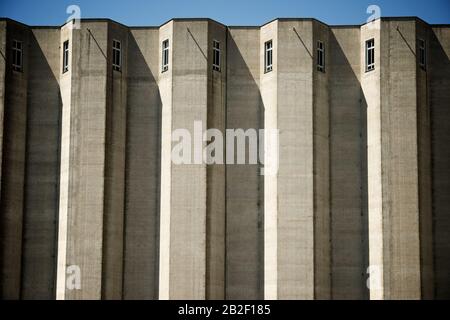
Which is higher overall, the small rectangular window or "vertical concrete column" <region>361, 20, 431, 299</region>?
the small rectangular window

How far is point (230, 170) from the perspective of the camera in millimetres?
54156

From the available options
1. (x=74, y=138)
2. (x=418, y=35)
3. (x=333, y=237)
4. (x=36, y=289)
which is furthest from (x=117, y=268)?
(x=418, y=35)

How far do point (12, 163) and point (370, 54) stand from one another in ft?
Answer: 81.7

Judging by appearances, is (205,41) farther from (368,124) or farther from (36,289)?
(36,289)

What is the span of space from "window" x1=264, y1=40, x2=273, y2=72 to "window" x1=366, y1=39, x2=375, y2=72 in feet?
21.1

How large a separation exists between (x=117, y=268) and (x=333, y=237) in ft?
46.4

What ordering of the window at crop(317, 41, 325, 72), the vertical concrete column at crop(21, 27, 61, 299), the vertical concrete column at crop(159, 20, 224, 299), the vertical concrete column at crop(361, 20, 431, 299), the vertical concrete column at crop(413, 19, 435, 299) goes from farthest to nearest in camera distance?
the window at crop(317, 41, 325, 72) → the vertical concrete column at crop(21, 27, 61, 299) → the vertical concrete column at crop(413, 19, 435, 299) → the vertical concrete column at crop(159, 20, 224, 299) → the vertical concrete column at crop(361, 20, 431, 299)

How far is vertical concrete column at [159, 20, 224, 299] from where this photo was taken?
5169cm

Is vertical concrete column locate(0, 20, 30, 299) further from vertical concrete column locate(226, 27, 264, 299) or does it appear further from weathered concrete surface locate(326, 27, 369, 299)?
weathered concrete surface locate(326, 27, 369, 299)

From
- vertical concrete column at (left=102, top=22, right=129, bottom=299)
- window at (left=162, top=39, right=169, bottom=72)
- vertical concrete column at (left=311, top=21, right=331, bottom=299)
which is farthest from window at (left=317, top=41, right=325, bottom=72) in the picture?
vertical concrete column at (left=102, top=22, right=129, bottom=299)

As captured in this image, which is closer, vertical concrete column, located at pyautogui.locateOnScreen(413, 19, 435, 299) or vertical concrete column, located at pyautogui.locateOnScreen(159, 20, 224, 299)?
vertical concrete column, located at pyautogui.locateOnScreen(159, 20, 224, 299)

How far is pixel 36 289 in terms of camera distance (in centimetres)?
5378

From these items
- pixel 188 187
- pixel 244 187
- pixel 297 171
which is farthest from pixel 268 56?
pixel 188 187

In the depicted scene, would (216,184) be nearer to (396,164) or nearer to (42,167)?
(396,164)
